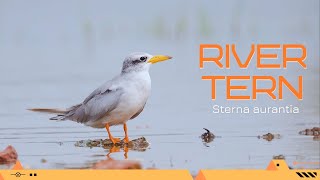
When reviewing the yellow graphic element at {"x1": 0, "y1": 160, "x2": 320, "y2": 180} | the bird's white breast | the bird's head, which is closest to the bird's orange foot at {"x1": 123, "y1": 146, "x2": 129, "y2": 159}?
the bird's white breast

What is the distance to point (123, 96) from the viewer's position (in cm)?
1077

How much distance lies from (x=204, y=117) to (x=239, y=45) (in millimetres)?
8144

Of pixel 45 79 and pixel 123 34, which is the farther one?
pixel 123 34

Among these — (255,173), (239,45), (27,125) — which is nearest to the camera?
(255,173)

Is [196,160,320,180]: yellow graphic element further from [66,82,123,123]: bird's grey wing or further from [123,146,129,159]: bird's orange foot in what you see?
[66,82,123,123]: bird's grey wing

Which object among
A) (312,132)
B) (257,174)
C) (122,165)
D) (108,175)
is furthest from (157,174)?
(312,132)

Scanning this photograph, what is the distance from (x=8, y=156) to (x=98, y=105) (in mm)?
1205

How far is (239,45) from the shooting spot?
20.8 meters

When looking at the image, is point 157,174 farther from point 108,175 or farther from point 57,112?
point 57,112

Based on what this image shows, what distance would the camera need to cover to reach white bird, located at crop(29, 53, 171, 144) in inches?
421

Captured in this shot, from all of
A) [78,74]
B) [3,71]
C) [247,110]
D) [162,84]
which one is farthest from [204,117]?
[3,71]

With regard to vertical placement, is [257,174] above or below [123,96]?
below

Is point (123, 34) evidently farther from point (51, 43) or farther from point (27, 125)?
point (27, 125)

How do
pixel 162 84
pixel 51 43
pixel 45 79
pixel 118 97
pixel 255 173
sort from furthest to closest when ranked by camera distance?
pixel 51 43, pixel 45 79, pixel 162 84, pixel 118 97, pixel 255 173
